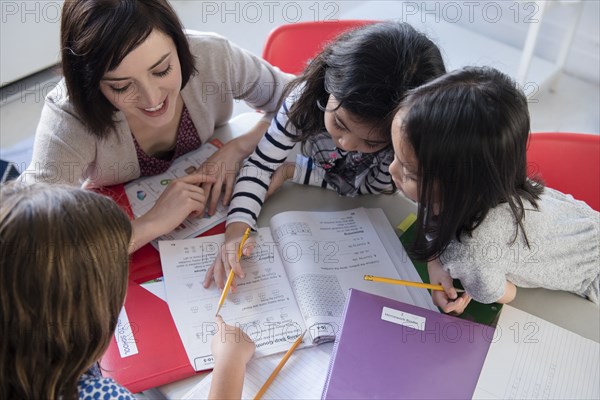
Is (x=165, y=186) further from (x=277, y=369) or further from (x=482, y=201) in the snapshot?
(x=482, y=201)

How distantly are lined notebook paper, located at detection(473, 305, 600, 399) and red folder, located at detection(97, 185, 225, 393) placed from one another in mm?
455

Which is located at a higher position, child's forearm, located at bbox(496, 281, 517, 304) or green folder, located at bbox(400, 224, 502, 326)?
child's forearm, located at bbox(496, 281, 517, 304)

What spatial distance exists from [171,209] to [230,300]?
0.71 ft

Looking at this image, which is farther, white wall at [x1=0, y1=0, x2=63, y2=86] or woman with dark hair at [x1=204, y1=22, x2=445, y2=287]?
white wall at [x1=0, y1=0, x2=63, y2=86]

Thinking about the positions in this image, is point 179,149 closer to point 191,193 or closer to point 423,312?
point 191,193

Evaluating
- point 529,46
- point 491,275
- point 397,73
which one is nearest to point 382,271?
point 491,275

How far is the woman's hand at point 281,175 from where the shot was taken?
1.20 m

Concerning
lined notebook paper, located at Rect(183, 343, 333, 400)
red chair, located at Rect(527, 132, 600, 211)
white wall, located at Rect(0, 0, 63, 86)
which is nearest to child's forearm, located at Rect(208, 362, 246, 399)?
lined notebook paper, located at Rect(183, 343, 333, 400)

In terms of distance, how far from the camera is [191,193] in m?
1.12

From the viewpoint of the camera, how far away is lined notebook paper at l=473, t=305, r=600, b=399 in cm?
87

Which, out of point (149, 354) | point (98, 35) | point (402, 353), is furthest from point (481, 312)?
point (98, 35)

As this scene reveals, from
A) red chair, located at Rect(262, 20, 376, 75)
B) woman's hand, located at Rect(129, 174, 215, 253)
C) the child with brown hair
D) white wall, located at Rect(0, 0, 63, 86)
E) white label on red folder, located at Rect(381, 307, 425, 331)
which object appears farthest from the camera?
white wall, located at Rect(0, 0, 63, 86)

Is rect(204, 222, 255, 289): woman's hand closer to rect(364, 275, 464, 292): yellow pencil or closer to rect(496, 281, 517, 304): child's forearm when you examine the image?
rect(364, 275, 464, 292): yellow pencil

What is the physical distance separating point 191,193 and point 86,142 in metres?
0.22
